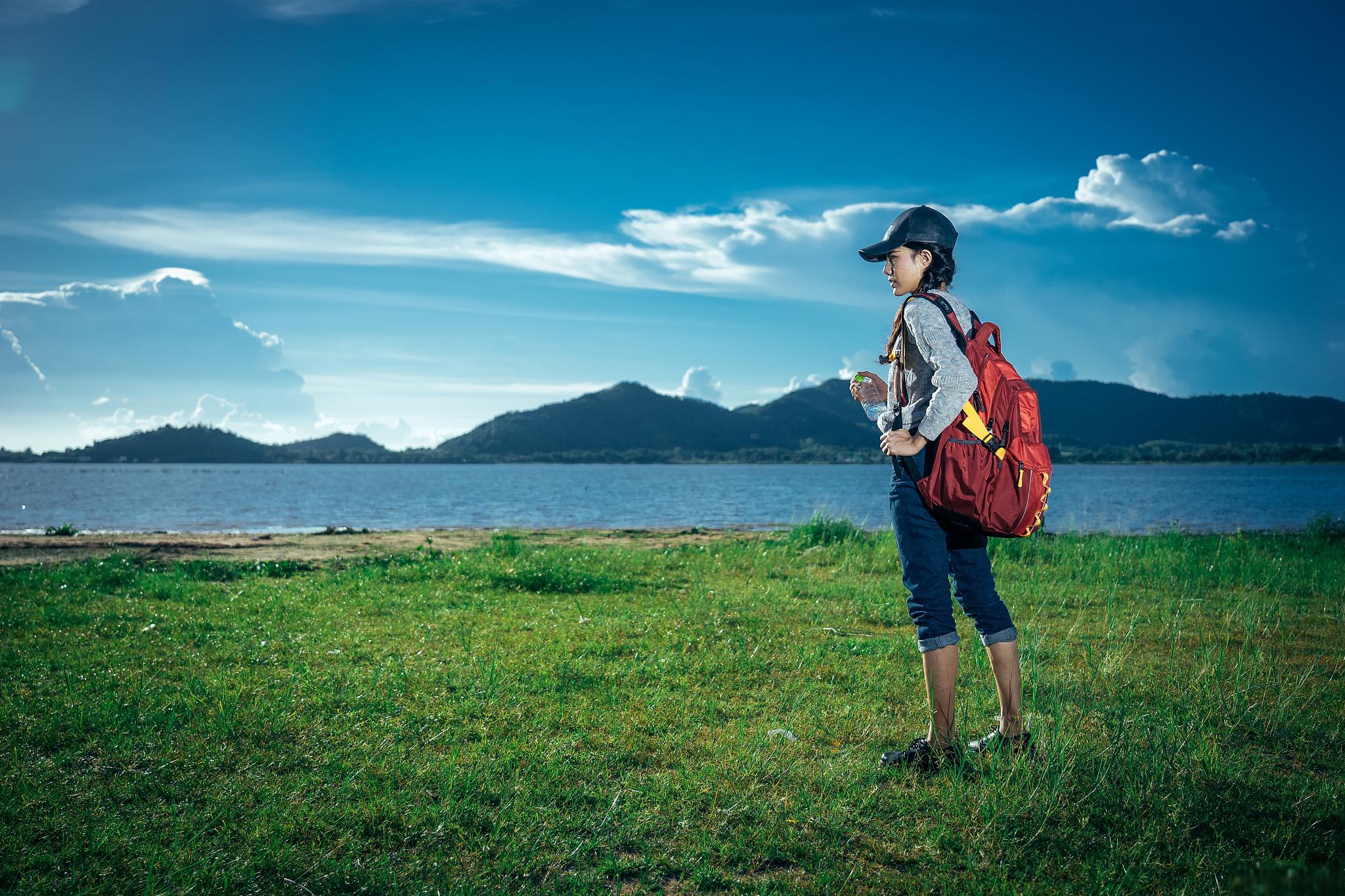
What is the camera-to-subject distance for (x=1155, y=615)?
347 inches

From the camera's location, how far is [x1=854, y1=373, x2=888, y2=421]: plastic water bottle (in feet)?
14.7

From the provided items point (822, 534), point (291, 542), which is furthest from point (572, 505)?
point (822, 534)

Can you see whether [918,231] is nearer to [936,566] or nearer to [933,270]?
[933,270]

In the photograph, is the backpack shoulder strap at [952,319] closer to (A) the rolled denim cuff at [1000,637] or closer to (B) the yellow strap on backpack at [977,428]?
(B) the yellow strap on backpack at [977,428]

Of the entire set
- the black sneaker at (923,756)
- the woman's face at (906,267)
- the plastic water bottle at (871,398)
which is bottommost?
the black sneaker at (923,756)

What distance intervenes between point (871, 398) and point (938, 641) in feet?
4.54

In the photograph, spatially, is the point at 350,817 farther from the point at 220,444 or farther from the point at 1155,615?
the point at 220,444

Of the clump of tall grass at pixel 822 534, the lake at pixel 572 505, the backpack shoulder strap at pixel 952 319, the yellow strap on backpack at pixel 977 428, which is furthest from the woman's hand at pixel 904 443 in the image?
the lake at pixel 572 505

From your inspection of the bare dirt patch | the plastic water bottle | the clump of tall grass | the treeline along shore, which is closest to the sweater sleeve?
the plastic water bottle

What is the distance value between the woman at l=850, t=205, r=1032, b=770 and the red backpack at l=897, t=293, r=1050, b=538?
0.29 ft

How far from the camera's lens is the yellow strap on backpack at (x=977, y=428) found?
4.05 meters

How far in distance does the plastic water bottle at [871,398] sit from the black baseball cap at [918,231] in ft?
2.29

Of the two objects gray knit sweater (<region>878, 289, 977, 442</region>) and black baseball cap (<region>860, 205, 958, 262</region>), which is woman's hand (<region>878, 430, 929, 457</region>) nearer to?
gray knit sweater (<region>878, 289, 977, 442</region>)

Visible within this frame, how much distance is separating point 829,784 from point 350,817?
236cm
